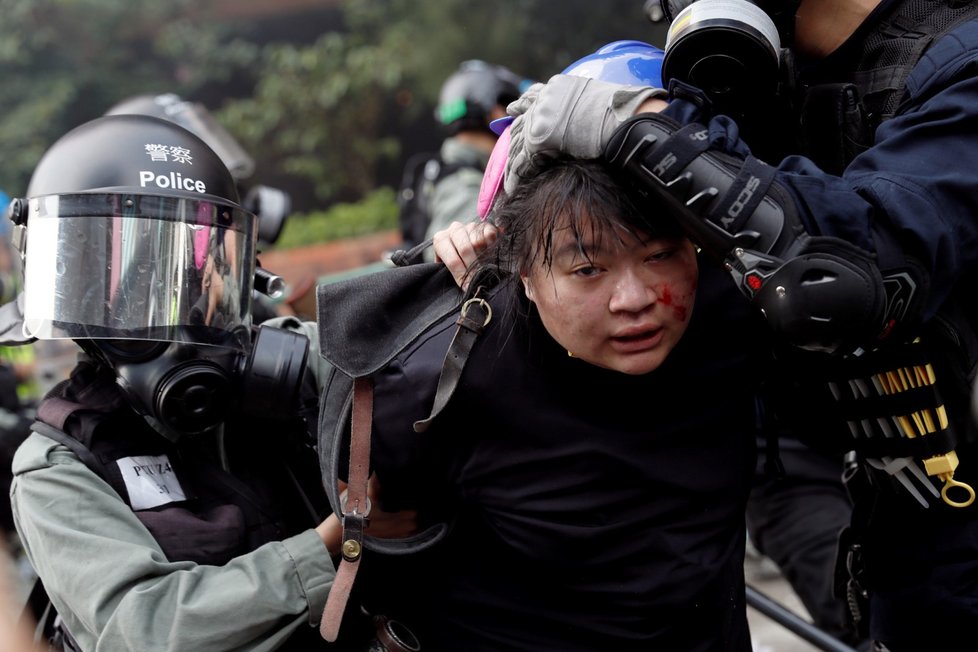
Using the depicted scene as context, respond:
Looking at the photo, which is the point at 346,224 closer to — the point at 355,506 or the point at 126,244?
the point at 126,244

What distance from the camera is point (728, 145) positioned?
5.06 feet

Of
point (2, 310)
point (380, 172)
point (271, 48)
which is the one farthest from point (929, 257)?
point (271, 48)

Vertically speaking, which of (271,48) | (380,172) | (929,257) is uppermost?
(929,257)

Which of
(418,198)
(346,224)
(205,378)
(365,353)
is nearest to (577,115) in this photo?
(365,353)

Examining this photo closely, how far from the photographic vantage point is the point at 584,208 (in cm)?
158

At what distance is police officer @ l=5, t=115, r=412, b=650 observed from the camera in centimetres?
191

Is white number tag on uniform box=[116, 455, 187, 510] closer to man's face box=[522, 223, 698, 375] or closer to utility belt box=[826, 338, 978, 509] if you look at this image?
man's face box=[522, 223, 698, 375]

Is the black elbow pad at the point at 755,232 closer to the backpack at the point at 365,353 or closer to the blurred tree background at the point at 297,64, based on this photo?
the backpack at the point at 365,353

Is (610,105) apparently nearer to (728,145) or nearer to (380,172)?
(728,145)

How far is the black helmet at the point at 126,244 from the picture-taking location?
84.1 inches

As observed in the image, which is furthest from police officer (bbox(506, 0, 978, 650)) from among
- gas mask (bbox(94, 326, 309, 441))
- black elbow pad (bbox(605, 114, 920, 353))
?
gas mask (bbox(94, 326, 309, 441))

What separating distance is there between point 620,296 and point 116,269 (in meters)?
1.13

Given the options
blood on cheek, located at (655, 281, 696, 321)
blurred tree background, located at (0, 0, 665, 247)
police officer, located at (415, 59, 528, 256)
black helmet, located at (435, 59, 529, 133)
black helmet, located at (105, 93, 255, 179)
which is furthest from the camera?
blurred tree background, located at (0, 0, 665, 247)

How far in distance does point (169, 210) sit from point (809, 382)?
135 cm
